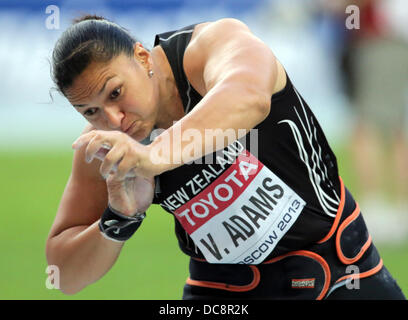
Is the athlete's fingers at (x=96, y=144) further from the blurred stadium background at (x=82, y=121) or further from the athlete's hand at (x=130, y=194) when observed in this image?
the blurred stadium background at (x=82, y=121)

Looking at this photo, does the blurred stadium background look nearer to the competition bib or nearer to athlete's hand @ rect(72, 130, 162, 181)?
the competition bib

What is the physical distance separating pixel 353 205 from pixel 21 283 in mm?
2534

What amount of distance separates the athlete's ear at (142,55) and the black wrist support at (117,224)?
45 centimetres

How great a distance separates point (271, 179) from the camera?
217cm

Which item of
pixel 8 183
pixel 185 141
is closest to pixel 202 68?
pixel 185 141

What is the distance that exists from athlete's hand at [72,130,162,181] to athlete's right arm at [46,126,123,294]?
70 cm

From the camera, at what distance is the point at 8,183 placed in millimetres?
7535

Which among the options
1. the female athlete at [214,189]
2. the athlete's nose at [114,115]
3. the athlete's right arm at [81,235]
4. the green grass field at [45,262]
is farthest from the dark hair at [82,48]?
the green grass field at [45,262]

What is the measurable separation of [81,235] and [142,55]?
61cm

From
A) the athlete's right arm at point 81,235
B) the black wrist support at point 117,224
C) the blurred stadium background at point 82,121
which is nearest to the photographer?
→ the black wrist support at point 117,224

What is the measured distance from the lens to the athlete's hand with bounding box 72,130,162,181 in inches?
61.8

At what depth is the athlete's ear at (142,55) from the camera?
2182 millimetres

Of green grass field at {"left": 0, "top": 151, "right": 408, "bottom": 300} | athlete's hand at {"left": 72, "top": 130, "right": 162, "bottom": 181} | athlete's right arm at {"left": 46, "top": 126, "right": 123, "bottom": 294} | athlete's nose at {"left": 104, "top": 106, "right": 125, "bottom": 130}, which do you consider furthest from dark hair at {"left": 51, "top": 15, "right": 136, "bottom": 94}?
green grass field at {"left": 0, "top": 151, "right": 408, "bottom": 300}

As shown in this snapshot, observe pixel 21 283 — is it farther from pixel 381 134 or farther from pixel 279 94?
pixel 381 134
